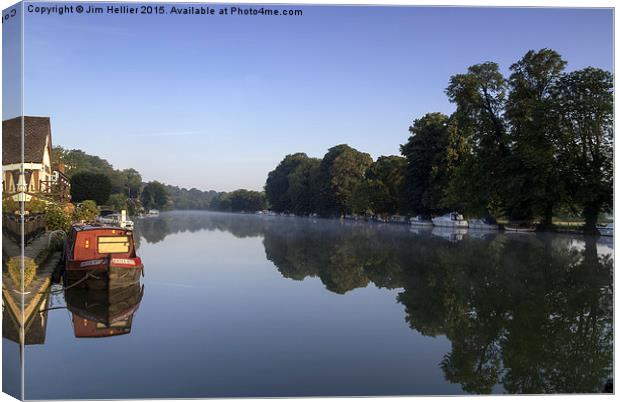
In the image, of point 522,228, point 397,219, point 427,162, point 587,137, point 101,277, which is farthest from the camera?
point 397,219

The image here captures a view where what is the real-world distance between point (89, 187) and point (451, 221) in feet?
139

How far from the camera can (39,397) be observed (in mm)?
6832

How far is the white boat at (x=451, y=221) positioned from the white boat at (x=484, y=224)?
2.25ft

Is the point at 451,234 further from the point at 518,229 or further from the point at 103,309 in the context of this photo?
the point at 103,309

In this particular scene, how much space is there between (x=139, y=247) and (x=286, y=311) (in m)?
18.3

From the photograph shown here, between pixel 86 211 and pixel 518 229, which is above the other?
pixel 86 211

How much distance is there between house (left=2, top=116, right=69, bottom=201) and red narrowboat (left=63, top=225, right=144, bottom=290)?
6.36 metres

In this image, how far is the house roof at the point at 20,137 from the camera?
7324mm

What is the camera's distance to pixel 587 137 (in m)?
17.4

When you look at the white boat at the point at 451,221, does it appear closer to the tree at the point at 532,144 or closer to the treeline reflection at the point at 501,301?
the tree at the point at 532,144

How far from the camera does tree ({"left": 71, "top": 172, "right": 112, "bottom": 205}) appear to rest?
19.4 meters

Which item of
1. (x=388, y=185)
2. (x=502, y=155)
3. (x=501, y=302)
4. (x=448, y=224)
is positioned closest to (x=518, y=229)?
(x=502, y=155)

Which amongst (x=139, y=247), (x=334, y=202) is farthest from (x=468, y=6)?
(x=334, y=202)

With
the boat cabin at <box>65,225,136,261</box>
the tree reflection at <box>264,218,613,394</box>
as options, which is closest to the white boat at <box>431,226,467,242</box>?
the tree reflection at <box>264,218,613,394</box>
